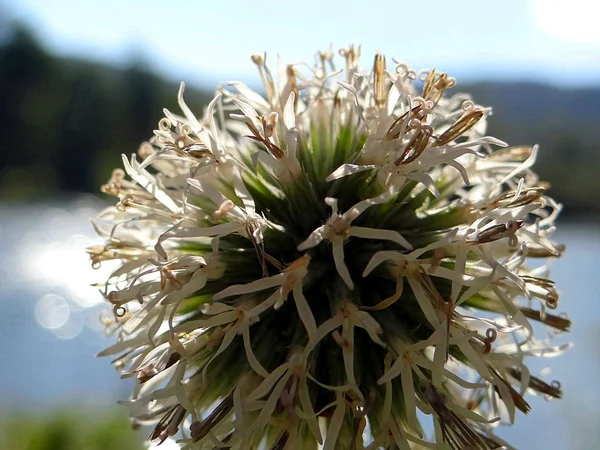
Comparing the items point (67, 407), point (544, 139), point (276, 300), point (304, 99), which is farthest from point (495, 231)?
point (544, 139)

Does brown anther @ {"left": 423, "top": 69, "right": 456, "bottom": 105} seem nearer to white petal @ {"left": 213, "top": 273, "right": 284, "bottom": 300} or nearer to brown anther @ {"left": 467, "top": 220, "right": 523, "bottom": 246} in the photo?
brown anther @ {"left": 467, "top": 220, "right": 523, "bottom": 246}

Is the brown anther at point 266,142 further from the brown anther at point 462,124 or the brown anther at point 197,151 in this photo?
the brown anther at point 462,124

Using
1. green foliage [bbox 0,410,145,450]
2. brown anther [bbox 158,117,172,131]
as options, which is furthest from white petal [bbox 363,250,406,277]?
green foliage [bbox 0,410,145,450]

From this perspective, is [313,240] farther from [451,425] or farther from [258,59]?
[258,59]

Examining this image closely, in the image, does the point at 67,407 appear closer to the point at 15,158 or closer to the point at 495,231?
the point at 495,231

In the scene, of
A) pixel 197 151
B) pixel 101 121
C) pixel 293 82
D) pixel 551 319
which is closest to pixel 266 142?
pixel 197 151
